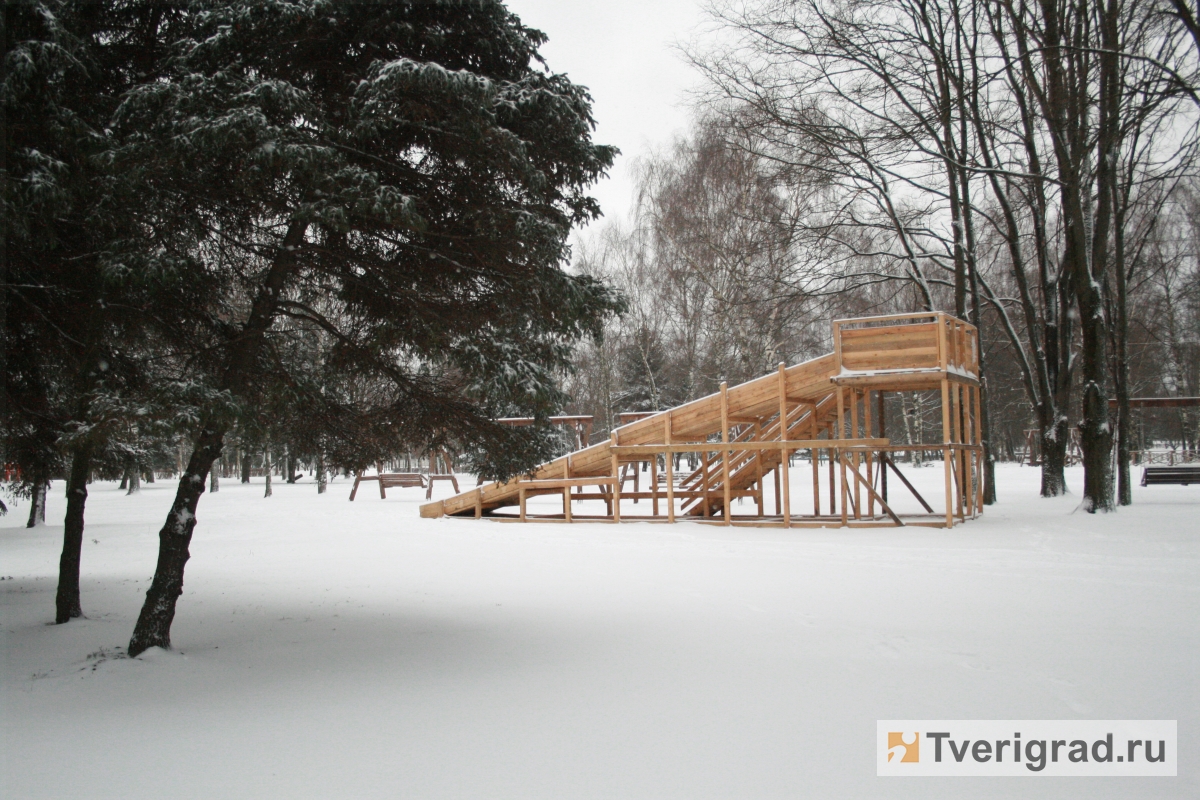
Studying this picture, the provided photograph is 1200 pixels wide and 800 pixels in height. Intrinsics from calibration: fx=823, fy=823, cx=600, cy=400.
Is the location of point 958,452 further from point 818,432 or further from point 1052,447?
point 1052,447

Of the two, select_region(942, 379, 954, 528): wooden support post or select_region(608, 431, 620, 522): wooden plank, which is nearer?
select_region(942, 379, 954, 528): wooden support post

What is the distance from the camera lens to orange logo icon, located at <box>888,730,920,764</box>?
12.3ft

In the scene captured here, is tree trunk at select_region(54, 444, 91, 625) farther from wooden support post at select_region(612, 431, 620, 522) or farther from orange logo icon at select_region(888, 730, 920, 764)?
wooden support post at select_region(612, 431, 620, 522)

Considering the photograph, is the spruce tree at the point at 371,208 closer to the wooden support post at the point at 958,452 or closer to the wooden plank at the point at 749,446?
the wooden plank at the point at 749,446

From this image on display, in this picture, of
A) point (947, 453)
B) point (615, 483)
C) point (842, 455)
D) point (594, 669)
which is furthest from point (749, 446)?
point (594, 669)

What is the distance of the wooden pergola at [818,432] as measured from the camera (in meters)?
12.7

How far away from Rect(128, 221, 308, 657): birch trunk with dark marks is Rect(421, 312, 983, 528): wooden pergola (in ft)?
22.9

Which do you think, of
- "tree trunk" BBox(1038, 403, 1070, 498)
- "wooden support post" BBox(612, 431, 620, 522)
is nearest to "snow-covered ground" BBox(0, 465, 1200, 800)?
"wooden support post" BBox(612, 431, 620, 522)

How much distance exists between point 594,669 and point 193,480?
2965 millimetres

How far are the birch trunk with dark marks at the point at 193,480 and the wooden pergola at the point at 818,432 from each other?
275 inches

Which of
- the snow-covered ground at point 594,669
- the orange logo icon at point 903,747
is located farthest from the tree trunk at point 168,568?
the orange logo icon at point 903,747

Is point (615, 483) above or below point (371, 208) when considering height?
below

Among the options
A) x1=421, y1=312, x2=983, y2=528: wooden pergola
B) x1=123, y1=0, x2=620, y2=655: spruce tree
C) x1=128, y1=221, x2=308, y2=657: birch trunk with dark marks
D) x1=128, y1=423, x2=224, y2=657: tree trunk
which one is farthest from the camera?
x1=421, y1=312, x2=983, y2=528: wooden pergola

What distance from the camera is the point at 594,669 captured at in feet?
17.2
